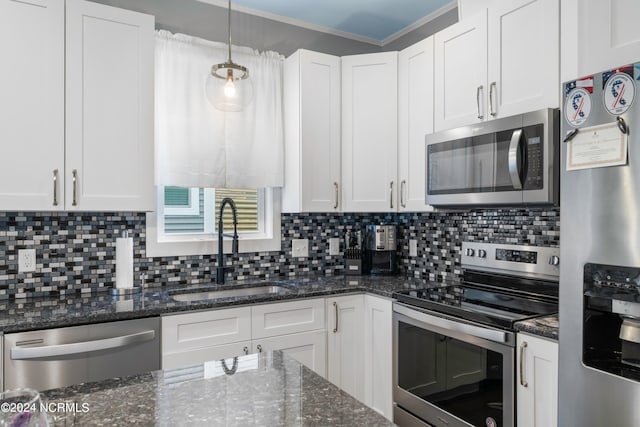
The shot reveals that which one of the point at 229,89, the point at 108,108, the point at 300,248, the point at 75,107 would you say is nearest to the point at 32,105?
the point at 75,107

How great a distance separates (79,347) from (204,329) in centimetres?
56

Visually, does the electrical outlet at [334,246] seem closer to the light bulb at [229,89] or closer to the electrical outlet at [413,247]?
the electrical outlet at [413,247]

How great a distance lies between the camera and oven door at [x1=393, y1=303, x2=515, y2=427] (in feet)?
5.89

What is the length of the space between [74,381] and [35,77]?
1.38m

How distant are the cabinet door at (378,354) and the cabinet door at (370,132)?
2.16 ft

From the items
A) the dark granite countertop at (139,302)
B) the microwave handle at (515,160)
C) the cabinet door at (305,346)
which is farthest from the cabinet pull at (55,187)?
the microwave handle at (515,160)

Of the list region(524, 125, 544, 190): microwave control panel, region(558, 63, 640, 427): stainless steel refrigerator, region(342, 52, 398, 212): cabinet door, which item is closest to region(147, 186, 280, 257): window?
region(342, 52, 398, 212): cabinet door

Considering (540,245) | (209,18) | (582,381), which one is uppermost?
(209,18)

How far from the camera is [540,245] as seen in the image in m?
2.24

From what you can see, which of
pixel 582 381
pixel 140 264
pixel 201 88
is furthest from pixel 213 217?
pixel 582 381

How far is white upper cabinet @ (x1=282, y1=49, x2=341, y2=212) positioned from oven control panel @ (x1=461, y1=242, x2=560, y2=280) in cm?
88

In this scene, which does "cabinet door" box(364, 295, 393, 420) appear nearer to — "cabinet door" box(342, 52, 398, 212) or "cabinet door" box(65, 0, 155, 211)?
"cabinet door" box(342, 52, 398, 212)

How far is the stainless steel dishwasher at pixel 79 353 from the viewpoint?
68.9 inches

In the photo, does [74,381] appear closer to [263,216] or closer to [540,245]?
[263,216]
